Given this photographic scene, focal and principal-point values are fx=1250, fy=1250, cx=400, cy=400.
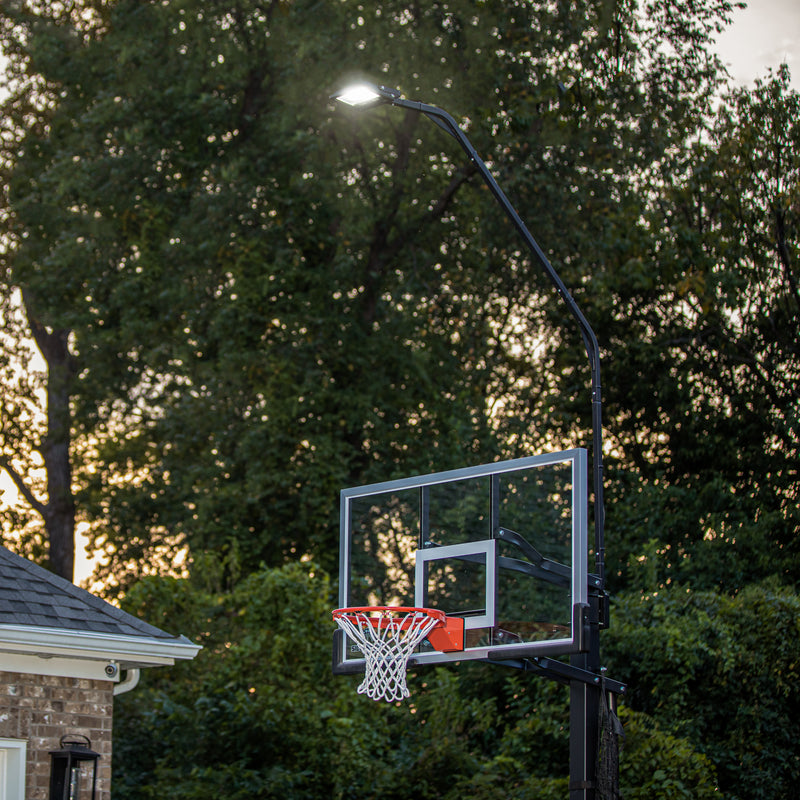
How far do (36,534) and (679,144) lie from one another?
15397mm

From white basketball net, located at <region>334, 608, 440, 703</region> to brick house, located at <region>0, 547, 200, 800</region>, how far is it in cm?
Answer: 200

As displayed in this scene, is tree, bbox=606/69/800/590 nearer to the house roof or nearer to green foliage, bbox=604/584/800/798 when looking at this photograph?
green foliage, bbox=604/584/800/798

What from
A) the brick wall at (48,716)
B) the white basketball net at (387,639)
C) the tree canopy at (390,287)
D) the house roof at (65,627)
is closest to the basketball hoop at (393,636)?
the white basketball net at (387,639)

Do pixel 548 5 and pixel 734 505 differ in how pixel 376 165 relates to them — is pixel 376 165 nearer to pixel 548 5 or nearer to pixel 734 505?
pixel 548 5

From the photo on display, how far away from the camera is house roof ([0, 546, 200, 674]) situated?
9867 millimetres

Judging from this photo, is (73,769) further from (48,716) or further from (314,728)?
(314,728)

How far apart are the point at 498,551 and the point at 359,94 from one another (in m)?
3.47

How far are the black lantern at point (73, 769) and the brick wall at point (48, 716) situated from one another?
0.16ft

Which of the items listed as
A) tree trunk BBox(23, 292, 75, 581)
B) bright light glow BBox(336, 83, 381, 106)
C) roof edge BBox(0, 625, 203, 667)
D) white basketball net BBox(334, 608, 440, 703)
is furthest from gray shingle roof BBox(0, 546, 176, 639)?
tree trunk BBox(23, 292, 75, 581)

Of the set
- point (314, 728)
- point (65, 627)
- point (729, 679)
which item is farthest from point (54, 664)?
point (729, 679)

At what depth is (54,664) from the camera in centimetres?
1038

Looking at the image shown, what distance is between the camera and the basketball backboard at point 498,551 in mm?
8781

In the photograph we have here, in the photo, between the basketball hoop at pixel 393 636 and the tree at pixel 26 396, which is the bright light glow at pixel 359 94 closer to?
the basketball hoop at pixel 393 636

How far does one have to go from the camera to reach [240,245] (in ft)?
71.1
